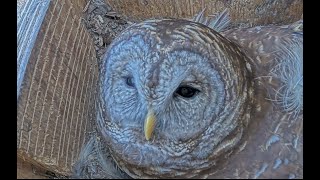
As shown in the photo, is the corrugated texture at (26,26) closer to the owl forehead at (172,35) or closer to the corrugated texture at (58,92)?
the corrugated texture at (58,92)

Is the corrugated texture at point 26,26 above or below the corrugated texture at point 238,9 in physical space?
below

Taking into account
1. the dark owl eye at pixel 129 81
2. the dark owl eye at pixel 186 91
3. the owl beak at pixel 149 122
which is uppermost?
the dark owl eye at pixel 129 81

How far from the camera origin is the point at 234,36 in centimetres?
228

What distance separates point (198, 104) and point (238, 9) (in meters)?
0.87

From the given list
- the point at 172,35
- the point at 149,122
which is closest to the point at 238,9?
the point at 172,35

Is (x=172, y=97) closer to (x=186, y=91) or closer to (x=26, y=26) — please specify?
(x=186, y=91)

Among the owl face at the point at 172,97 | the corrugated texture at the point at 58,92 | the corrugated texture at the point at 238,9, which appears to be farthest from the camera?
the corrugated texture at the point at 238,9

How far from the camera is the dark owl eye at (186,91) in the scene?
6.40ft

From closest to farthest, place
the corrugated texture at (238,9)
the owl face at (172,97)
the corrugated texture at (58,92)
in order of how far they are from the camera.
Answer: the owl face at (172,97)
the corrugated texture at (58,92)
the corrugated texture at (238,9)

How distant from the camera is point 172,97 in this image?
197cm

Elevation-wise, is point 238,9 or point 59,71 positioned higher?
point 238,9

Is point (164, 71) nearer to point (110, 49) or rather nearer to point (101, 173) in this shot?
point (110, 49)

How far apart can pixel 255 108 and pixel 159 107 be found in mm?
344

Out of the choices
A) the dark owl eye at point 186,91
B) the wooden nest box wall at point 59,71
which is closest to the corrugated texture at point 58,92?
the wooden nest box wall at point 59,71
